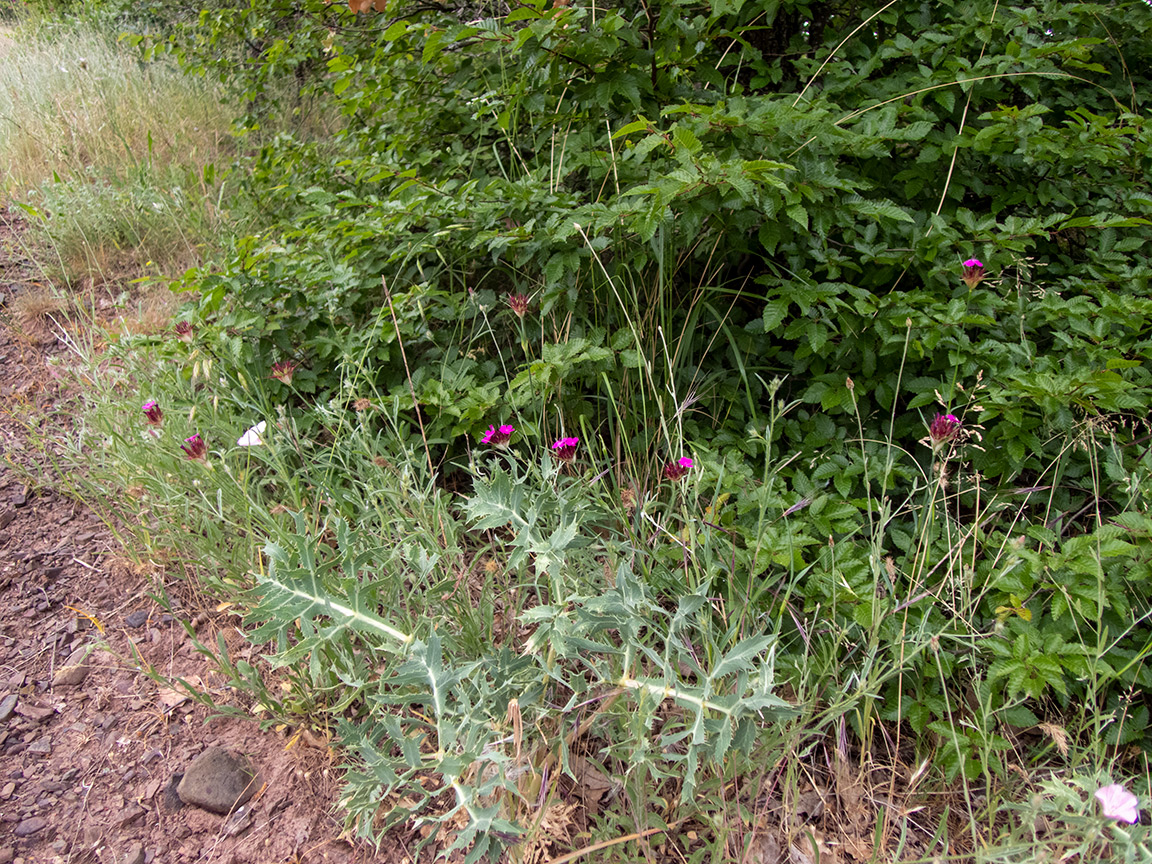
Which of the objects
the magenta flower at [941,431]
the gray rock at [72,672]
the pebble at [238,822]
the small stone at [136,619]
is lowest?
the pebble at [238,822]

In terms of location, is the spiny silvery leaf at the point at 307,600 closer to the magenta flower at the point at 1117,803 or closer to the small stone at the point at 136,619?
the small stone at the point at 136,619

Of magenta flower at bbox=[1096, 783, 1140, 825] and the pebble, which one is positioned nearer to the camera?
magenta flower at bbox=[1096, 783, 1140, 825]

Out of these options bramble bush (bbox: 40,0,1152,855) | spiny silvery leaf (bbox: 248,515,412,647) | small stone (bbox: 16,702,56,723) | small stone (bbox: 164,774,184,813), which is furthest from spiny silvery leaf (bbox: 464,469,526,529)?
small stone (bbox: 16,702,56,723)

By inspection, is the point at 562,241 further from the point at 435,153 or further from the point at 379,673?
the point at 379,673

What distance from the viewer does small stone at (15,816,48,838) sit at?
1435 millimetres

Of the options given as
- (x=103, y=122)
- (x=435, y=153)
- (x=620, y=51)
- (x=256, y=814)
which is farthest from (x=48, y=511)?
(x=103, y=122)

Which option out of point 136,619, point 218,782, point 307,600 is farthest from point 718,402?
point 136,619

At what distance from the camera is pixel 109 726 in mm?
1653

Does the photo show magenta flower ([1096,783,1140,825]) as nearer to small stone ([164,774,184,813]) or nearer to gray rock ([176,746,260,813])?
gray rock ([176,746,260,813])

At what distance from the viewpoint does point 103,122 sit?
4.58 metres

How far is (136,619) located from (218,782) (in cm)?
63

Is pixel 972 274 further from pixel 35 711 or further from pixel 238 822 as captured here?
pixel 35 711

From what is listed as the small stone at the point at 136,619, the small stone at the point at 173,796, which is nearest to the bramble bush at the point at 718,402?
the small stone at the point at 173,796

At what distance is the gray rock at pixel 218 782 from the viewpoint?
1.48 m
